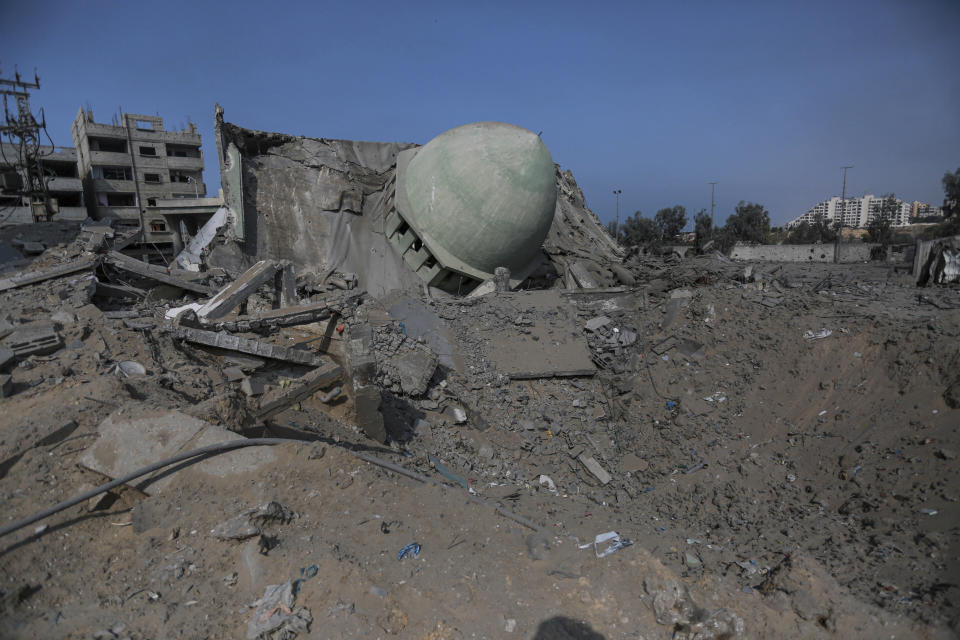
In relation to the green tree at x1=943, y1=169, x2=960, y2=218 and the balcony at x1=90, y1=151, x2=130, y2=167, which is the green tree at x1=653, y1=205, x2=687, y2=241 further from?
the balcony at x1=90, y1=151, x2=130, y2=167

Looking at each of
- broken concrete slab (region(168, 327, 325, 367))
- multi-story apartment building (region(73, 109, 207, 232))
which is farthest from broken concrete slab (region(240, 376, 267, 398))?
multi-story apartment building (region(73, 109, 207, 232))

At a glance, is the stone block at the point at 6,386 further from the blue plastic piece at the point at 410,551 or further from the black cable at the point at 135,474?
the blue plastic piece at the point at 410,551

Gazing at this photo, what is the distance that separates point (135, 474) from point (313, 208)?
35.5 feet

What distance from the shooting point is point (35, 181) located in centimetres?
2347

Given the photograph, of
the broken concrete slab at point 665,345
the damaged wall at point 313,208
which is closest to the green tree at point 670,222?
the damaged wall at point 313,208

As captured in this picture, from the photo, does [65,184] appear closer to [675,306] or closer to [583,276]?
[583,276]

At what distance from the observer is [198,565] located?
2979 mm

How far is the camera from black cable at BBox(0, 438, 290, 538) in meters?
2.90

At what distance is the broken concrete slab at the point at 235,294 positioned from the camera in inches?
301

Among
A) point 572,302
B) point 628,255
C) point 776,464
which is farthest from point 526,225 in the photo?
point 776,464

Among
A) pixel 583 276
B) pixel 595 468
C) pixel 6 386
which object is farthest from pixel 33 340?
pixel 583 276

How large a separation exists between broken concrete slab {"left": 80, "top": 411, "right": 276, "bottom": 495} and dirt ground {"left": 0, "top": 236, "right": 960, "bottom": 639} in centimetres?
9

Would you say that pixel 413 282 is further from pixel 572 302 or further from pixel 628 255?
pixel 628 255

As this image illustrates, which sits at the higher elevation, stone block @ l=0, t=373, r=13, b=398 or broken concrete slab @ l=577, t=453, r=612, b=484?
stone block @ l=0, t=373, r=13, b=398
